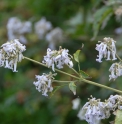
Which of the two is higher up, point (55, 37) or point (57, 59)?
point (55, 37)

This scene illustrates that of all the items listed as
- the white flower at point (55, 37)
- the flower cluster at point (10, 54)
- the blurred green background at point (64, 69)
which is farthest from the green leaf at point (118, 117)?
the white flower at point (55, 37)

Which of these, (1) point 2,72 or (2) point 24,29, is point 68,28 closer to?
(2) point 24,29

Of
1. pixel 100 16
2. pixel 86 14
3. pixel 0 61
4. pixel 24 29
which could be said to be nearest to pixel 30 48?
pixel 24 29

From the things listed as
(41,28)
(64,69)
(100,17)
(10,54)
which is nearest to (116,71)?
(10,54)

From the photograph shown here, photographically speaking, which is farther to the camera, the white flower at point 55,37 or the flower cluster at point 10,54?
the white flower at point 55,37

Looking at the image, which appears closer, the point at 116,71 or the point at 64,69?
the point at 116,71

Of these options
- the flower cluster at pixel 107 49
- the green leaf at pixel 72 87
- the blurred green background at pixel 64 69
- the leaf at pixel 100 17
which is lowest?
the green leaf at pixel 72 87

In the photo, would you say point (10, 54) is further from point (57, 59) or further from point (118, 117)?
point (118, 117)

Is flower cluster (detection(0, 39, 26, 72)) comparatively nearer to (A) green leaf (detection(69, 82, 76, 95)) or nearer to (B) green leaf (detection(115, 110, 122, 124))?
(A) green leaf (detection(69, 82, 76, 95))

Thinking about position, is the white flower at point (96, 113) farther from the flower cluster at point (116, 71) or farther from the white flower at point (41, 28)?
the white flower at point (41, 28)
